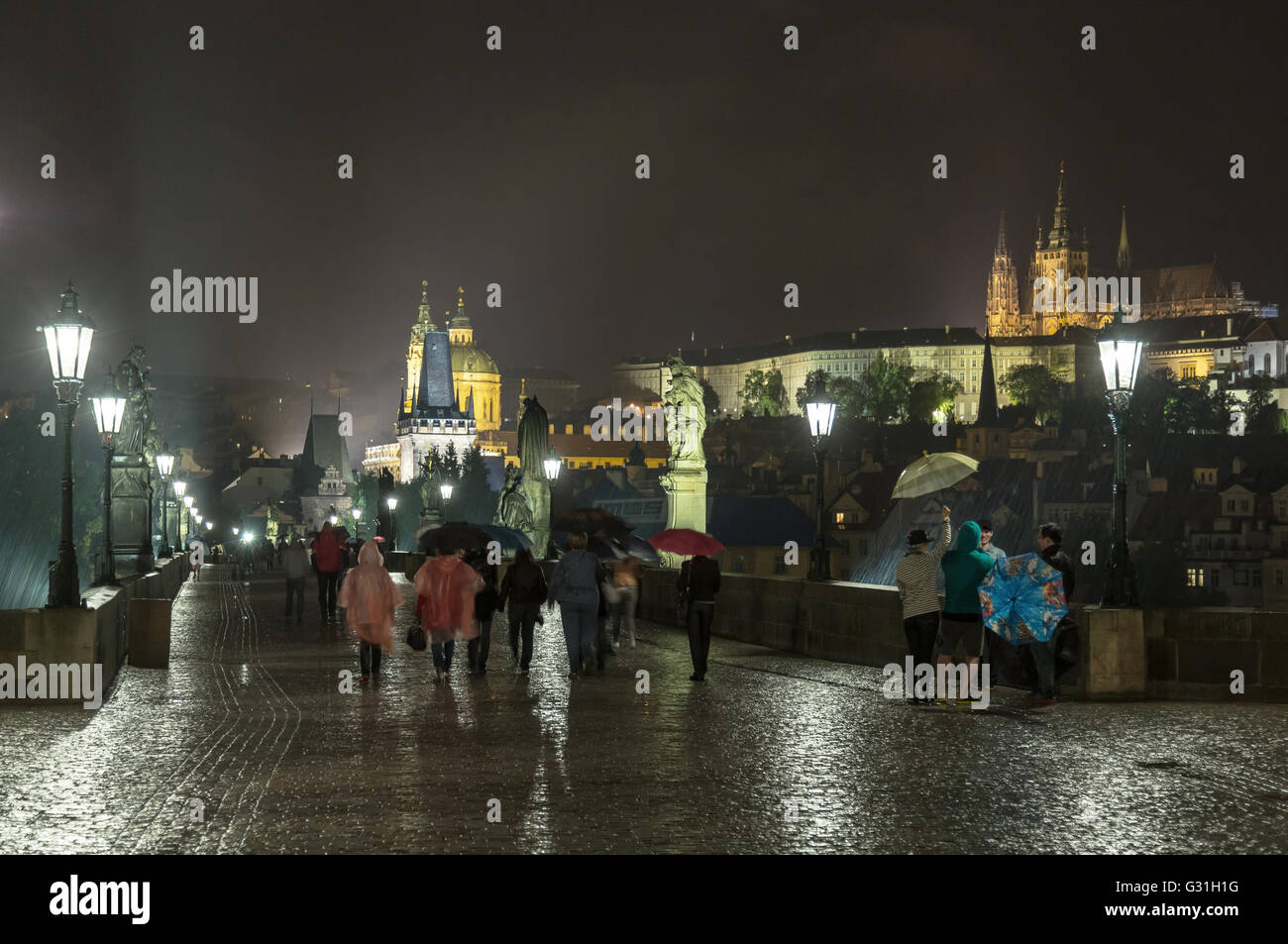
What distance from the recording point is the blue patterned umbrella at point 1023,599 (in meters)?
15.3

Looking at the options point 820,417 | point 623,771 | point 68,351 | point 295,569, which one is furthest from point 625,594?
point 623,771

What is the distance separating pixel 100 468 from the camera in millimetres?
81812

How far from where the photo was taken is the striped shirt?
15891 millimetres

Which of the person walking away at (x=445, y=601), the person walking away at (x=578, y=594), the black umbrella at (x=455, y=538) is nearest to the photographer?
the person walking away at (x=445, y=601)

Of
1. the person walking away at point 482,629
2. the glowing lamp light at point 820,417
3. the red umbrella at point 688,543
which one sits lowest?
the person walking away at point 482,629

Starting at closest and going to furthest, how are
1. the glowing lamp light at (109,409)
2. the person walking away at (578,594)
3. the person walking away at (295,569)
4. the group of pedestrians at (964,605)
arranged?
the group of pedestrians at (964,605) → the person walking away at (578,594) → the glowing lamp light at (109,409) → the person walking away at (295,569)

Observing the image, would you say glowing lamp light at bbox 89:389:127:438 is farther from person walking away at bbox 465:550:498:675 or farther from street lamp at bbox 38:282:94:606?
person walking away at bbox 465:550:498:675

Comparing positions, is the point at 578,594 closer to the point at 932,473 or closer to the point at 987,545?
the point at 932,473

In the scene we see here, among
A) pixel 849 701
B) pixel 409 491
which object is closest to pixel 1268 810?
pixel 849 701

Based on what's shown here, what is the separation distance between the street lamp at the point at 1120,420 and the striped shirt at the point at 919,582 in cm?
171

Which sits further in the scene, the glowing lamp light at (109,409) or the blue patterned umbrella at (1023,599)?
the glowing lamp light at (109,409)

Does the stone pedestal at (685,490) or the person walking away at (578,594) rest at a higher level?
the stone pedestal at (685,490)

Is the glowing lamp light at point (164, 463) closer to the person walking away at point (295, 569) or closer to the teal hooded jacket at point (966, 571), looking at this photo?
the person walking away at point (295, 569)

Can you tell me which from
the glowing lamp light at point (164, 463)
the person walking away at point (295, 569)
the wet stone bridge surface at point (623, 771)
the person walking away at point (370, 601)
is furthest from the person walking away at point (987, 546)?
the glowing lamp light at point (164, 463)
